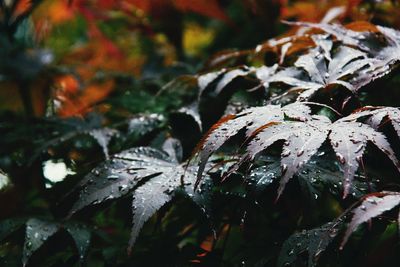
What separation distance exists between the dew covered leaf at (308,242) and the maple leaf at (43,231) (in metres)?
0.32

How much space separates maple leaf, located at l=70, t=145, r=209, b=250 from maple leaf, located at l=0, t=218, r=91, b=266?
0.30ft

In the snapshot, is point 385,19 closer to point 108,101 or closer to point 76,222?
point 108,101

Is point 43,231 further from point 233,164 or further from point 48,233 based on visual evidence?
point 233,164

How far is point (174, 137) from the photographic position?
95 centimetres

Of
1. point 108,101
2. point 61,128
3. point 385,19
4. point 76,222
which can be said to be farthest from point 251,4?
Answer: point 76,222

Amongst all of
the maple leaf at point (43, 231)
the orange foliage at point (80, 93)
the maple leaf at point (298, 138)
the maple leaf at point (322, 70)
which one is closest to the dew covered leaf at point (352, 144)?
the maple leaf at point (298, 138)

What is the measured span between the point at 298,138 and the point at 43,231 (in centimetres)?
46

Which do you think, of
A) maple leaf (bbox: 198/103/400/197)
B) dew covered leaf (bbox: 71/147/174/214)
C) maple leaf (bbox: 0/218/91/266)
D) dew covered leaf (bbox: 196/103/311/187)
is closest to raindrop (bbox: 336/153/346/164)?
maple leaf (bbox: 198/103/400/197)

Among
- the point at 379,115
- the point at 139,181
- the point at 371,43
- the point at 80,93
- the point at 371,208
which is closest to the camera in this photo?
the point at 371,208

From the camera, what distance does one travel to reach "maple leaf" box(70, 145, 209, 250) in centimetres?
64

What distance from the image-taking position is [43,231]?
2.48 feet

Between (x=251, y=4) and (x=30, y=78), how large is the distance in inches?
28.4

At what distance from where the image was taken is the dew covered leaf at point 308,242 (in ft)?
1.91

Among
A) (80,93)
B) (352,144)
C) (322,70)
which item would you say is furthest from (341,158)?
(80,93)
